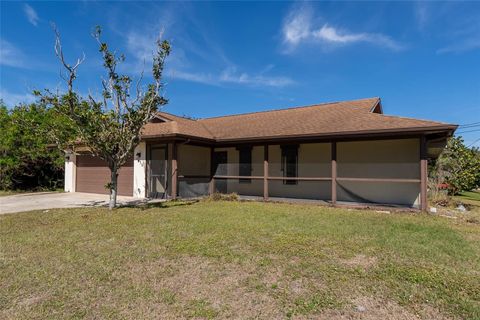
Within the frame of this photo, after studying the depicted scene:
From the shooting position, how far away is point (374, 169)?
11.0 metres

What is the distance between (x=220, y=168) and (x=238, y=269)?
30.1 feet

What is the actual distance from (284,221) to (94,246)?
4.40 meters

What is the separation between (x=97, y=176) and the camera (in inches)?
580

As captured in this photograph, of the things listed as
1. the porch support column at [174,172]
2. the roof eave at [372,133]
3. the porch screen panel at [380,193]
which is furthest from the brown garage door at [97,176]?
the porch screen panel at [380,193]

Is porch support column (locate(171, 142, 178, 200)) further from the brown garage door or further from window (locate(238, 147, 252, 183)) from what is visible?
window (locate(238, 147, 252, 183))

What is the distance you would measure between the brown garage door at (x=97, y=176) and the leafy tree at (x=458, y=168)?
1605 centimetres

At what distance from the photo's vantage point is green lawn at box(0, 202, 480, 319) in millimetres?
3039

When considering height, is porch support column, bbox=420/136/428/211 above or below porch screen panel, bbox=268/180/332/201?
above

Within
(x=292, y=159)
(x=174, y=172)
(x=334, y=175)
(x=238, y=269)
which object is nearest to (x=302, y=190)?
(x=292, y=159)

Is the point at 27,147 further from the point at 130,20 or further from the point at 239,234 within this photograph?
the point at 239,234

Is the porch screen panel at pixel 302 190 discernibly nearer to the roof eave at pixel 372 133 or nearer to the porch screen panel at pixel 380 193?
the porch screen panel at pixel 380 193

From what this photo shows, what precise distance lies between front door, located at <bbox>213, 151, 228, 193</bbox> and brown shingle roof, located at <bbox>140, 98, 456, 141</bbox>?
3.79 feet

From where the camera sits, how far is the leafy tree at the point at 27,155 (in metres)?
15.5

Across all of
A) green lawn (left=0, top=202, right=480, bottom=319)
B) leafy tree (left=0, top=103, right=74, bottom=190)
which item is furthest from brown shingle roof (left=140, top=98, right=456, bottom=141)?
leafy tree (left=0, top=103, right=74, bottom=190)
